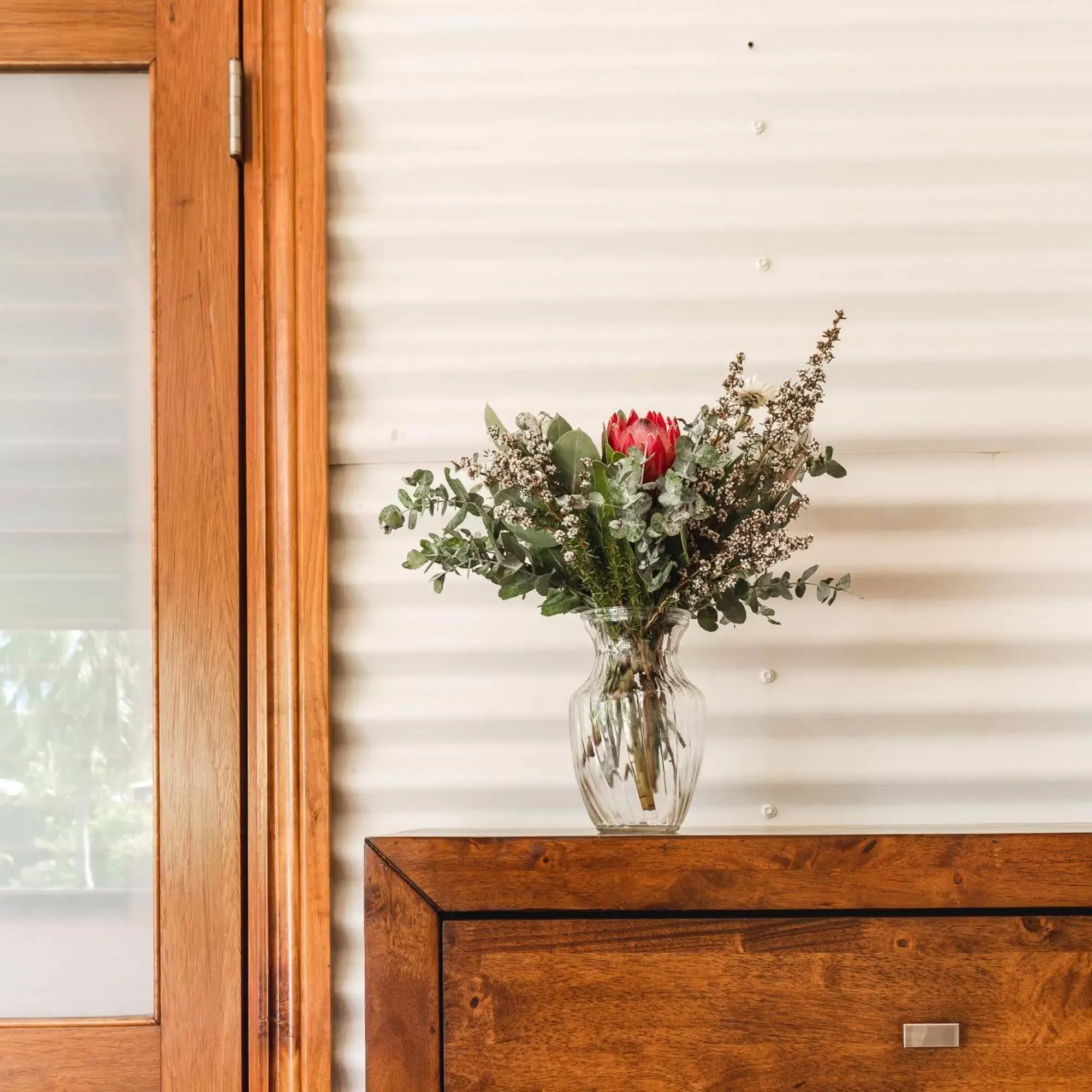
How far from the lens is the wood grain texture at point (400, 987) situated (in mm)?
902

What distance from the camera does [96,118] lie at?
146 centimetres

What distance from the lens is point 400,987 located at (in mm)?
911

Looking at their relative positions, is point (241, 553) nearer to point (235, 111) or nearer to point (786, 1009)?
point (235, 111)

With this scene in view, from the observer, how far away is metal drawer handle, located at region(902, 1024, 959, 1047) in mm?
888

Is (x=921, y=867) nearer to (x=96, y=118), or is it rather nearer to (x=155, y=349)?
(x=155, y=349)

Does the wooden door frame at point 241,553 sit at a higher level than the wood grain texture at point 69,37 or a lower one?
lower

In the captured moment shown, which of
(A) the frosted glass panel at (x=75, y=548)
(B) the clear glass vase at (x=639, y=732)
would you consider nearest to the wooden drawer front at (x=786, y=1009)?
(B) the clear glass vase at (x=639, y=732)

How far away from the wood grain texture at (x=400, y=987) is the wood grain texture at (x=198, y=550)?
496mm

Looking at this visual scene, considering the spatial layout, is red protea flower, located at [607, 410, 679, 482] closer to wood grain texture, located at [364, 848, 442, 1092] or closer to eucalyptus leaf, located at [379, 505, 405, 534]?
eucalyptus leaf, located at [379, 505, 405, 534]

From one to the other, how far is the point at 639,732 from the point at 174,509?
0.70 meters

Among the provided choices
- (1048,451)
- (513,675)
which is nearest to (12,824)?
(513,675)

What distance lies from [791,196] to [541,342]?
383mm

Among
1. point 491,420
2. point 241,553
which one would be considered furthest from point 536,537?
point 241,553

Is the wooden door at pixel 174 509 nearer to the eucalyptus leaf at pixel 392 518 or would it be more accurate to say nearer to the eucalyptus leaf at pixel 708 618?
the eucalyptus leaf at pixel 392 518
